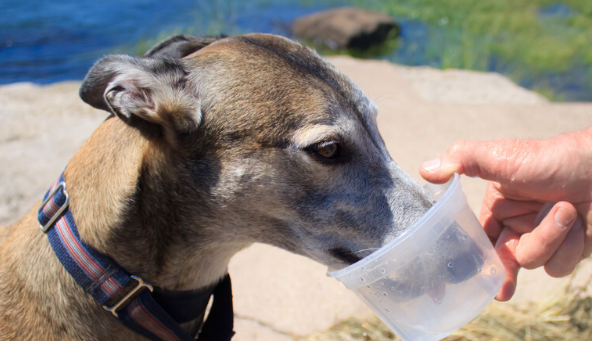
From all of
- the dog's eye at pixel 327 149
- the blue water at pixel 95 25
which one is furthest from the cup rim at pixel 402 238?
the blue water at pixel 95 25

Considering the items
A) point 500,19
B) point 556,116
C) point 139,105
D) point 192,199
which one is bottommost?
point 500,19

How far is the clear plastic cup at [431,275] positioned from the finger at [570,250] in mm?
481

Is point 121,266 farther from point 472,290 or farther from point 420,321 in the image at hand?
point 472,290

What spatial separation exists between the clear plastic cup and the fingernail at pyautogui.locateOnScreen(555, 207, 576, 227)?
1.25ft

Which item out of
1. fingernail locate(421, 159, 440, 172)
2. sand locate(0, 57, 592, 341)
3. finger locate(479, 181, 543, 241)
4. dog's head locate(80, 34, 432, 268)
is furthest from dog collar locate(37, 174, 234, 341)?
finger locate(479, 181, 543, 241)

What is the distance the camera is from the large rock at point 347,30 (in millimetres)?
10539

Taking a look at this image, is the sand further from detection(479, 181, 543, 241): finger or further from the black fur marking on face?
the black fur marking on face

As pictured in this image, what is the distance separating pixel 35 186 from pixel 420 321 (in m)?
3.65

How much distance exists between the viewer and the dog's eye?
87.4 inches

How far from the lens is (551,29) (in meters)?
10.9

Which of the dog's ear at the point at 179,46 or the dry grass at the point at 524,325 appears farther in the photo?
the dry grass at the point at 524,325

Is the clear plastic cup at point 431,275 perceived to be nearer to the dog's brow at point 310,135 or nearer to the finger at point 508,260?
the finger at point 508,260

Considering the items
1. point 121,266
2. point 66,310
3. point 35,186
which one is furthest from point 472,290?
point 35,186

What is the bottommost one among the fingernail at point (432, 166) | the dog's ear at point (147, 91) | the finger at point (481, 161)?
the fingernail at point (432, 166)
